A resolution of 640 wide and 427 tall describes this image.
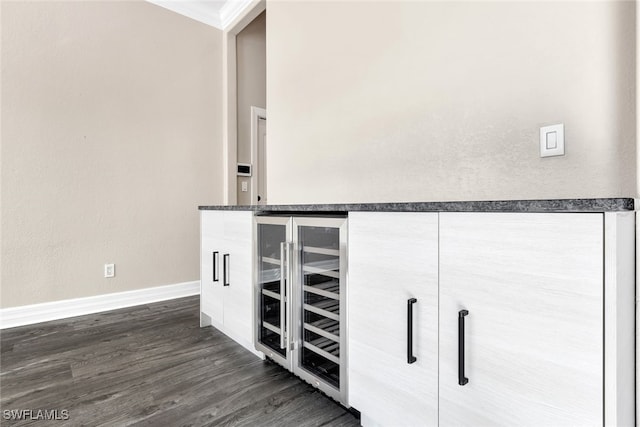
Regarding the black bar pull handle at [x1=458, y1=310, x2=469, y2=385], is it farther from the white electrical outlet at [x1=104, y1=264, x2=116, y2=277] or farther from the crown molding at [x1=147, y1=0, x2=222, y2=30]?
the crown molding at [x1=147, y1=0, x2=222, y2=30]

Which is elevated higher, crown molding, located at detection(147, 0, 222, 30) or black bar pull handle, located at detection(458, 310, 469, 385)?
crown molding, located at detection(147, 0, 222, 30)

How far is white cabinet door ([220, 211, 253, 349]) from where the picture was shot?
175 centimetres

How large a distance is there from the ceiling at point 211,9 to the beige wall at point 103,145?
0.25 ft

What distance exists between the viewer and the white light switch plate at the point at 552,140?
1165 mm

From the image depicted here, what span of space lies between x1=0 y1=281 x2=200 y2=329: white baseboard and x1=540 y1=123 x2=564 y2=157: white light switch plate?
3118 mm

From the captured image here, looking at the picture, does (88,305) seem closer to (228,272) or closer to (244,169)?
(228,272)

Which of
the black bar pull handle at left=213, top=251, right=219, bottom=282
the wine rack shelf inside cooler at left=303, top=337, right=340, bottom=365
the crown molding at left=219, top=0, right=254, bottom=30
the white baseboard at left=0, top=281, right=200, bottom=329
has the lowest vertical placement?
the white baseboard at left=0, top=281, right=200, bottom=329

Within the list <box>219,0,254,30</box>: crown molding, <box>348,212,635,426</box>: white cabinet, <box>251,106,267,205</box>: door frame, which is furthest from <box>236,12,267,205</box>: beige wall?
<box>348,212,635,426</box>: white cabinet

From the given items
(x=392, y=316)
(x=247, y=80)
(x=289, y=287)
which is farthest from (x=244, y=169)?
(x=392, y=316)

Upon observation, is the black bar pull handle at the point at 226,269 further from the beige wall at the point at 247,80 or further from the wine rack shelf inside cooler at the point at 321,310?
the beige wall at the point at 247,80

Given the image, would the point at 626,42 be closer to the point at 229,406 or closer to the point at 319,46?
the point at 319,46

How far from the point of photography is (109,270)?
9.23ft

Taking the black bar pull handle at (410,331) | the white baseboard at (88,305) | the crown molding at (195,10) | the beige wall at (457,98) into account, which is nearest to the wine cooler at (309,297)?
the black bar pull handle at (410,331)

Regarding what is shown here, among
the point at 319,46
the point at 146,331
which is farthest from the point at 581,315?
the point at 146,331
